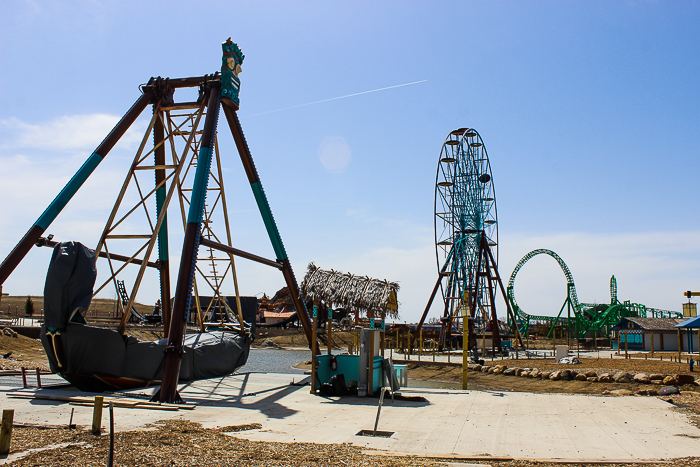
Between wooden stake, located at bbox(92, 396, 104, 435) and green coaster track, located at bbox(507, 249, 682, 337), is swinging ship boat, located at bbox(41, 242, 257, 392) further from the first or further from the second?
green coaster track, located at bbox(507, 249, 682, 337)

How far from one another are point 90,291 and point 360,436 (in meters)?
8.05

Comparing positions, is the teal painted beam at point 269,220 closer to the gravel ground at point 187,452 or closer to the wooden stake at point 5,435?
the gravel ground at point 187,452

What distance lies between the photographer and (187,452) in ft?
23.9

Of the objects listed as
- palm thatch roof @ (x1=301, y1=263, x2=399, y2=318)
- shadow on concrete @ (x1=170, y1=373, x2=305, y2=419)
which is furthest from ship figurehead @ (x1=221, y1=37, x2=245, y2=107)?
palm thatch roof @ (x1=301, y1=263, x2=399, y2=318)

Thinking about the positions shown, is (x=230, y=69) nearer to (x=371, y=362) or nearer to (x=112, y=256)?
(x=112, y=256)

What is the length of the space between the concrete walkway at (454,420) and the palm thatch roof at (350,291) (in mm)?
49064

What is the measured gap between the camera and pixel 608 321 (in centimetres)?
6812

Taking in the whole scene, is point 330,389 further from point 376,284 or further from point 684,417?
point 376,284

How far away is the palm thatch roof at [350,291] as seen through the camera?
64.2 metres

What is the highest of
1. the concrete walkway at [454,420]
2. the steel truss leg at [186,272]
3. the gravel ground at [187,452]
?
the steel truss leg at [186,272]

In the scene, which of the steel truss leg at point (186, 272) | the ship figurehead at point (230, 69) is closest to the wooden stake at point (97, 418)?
the steel truss leg at point (186, 272)

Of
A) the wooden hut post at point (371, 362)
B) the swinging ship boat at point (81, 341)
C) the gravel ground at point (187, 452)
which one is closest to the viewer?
the gravel ground at point (187, 452)

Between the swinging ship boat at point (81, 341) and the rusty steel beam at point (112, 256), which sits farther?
the rusty steel beam at point (112, 256)

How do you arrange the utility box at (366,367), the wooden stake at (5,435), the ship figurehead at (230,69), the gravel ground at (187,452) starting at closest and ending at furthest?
the gravel ground at (187,452)
the wooden stake at (5,435)
the utility box at (366,367)
the ship figurehead at (230,69)
